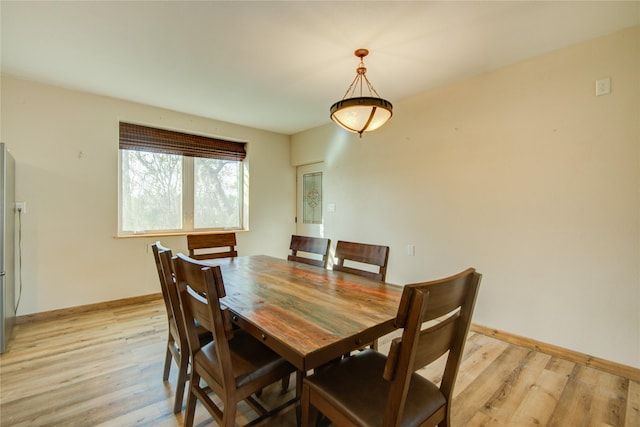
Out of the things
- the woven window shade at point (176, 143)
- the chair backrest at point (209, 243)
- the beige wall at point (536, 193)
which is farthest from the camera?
the woven window shade at point (176, 143)

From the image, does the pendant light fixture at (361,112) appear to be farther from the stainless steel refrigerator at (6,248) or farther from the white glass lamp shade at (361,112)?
the stainless steel refrigerator at (6,248)

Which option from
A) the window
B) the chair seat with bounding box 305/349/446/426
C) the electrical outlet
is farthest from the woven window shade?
the electrical outlet

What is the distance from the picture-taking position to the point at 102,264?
327 cm

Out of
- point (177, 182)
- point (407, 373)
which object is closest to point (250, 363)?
point (407, 373)

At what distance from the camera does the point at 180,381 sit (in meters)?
1.64

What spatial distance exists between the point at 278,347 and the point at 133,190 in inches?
133

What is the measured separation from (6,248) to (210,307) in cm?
240

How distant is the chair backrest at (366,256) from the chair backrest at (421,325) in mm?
849

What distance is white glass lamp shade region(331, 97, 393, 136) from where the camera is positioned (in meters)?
1.90

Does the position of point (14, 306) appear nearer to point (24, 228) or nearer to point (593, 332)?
point (24, 228)

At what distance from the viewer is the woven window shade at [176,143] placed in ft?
11.4

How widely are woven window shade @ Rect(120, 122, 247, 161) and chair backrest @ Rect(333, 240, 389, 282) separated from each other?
9.18ft

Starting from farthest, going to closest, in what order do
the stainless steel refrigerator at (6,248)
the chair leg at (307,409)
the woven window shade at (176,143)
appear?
the woven window shade at (176,143)
the stainless steel refrigerator at (6,248)
the chair leg at (307,409)

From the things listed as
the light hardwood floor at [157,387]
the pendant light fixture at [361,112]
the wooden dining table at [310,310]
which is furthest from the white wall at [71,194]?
the pendant light fixture at [361,112]
